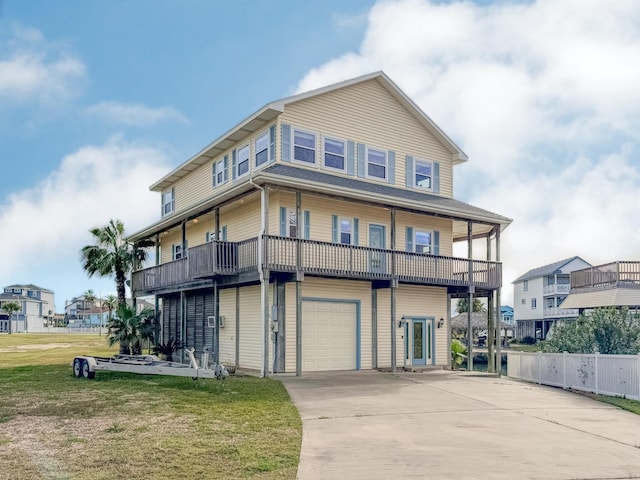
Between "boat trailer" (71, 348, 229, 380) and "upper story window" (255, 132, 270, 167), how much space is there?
8282mm

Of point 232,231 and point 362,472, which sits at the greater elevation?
point 232,231

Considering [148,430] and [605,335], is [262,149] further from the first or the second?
[148,430]

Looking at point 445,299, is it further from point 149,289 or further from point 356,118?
point 149,289

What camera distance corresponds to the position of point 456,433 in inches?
408

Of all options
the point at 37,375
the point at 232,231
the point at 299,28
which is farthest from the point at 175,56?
the point at 37,375

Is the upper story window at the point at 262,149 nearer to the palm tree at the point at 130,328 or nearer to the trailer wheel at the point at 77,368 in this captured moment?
the palm tree at the point at 130,328

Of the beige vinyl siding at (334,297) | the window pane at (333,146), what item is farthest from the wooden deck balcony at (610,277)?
the window pane at (333,146)

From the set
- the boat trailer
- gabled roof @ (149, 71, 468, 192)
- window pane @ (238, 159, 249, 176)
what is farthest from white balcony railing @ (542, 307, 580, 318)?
the boat trailer

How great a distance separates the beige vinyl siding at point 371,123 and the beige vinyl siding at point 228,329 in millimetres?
6444

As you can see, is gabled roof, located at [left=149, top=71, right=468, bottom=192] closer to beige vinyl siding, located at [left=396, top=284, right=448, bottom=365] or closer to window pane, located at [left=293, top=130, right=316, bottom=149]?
window pane, located at [left=293, top=130, right=316, bottom=149]

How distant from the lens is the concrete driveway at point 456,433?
26.3 feet

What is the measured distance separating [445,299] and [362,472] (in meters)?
18.0

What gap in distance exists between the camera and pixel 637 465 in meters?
8.62

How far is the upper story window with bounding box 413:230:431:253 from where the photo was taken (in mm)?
24125
